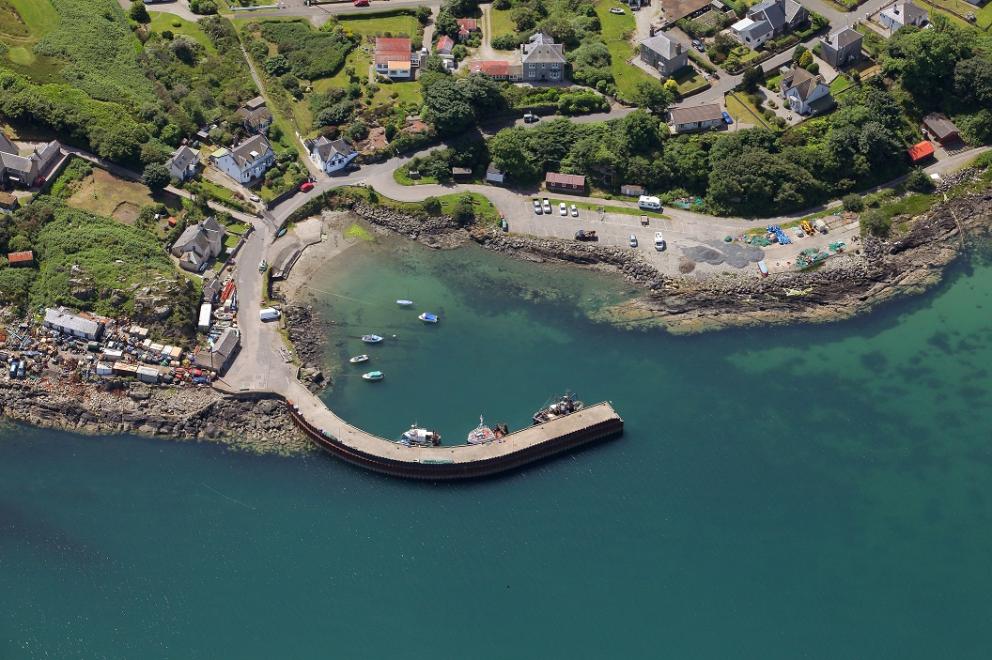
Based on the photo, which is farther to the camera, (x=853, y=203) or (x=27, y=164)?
(x=853, y=203)

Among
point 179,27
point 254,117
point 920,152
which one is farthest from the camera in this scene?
point 179,27

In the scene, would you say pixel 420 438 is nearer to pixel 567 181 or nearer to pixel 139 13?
pixel 567 181

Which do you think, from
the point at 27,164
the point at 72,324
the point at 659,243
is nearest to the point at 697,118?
the point at 659,243

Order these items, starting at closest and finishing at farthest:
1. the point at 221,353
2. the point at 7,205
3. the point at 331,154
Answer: the point at 221,353 → the point at 7,205 → the point at 331,154

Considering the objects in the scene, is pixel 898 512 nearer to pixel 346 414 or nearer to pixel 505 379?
pixel 505 379

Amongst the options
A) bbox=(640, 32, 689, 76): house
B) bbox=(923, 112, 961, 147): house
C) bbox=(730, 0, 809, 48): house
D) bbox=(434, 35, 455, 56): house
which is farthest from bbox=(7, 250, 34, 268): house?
bbox=(923, 112, 961, 147): house
